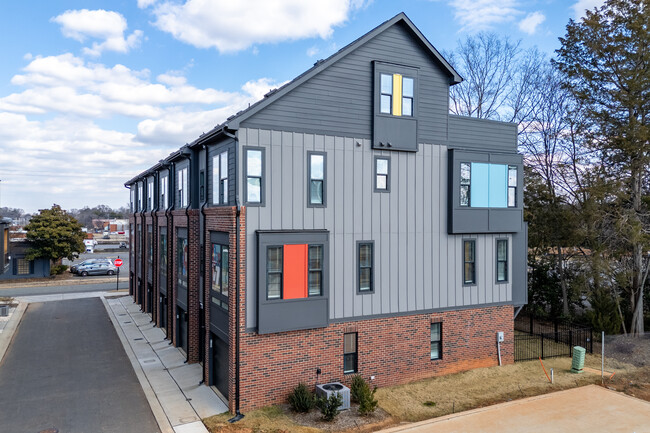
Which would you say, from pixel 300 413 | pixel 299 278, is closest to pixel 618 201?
pixel 299 278

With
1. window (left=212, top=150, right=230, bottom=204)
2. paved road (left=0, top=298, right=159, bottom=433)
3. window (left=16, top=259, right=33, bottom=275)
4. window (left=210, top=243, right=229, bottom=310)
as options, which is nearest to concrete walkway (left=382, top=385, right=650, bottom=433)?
window (left=210, top=243, right=229, bottom=310)

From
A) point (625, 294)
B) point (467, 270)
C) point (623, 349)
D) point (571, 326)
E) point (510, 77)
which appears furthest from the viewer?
point (510, 77)

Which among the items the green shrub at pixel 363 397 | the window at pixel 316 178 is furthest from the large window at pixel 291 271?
the green shrub at pixel 363 397

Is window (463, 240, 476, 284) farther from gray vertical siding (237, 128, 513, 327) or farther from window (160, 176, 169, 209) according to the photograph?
window (160, 176, 169, 209)

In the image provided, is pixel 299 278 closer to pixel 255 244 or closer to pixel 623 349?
pixel 255 244

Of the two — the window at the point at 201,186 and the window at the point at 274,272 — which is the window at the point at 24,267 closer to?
the window at the point at 201,186

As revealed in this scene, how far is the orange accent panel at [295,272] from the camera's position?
13773 millimetres

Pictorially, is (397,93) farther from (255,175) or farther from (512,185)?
(512,185)

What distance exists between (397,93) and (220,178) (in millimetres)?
6600

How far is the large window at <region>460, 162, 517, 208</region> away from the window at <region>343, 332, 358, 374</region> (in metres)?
6.30

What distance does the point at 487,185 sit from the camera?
56.3 ft

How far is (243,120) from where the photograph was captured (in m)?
13.3

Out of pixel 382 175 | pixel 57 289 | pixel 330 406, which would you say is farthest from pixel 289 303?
pixel 57 289

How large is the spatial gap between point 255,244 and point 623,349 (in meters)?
17.5
